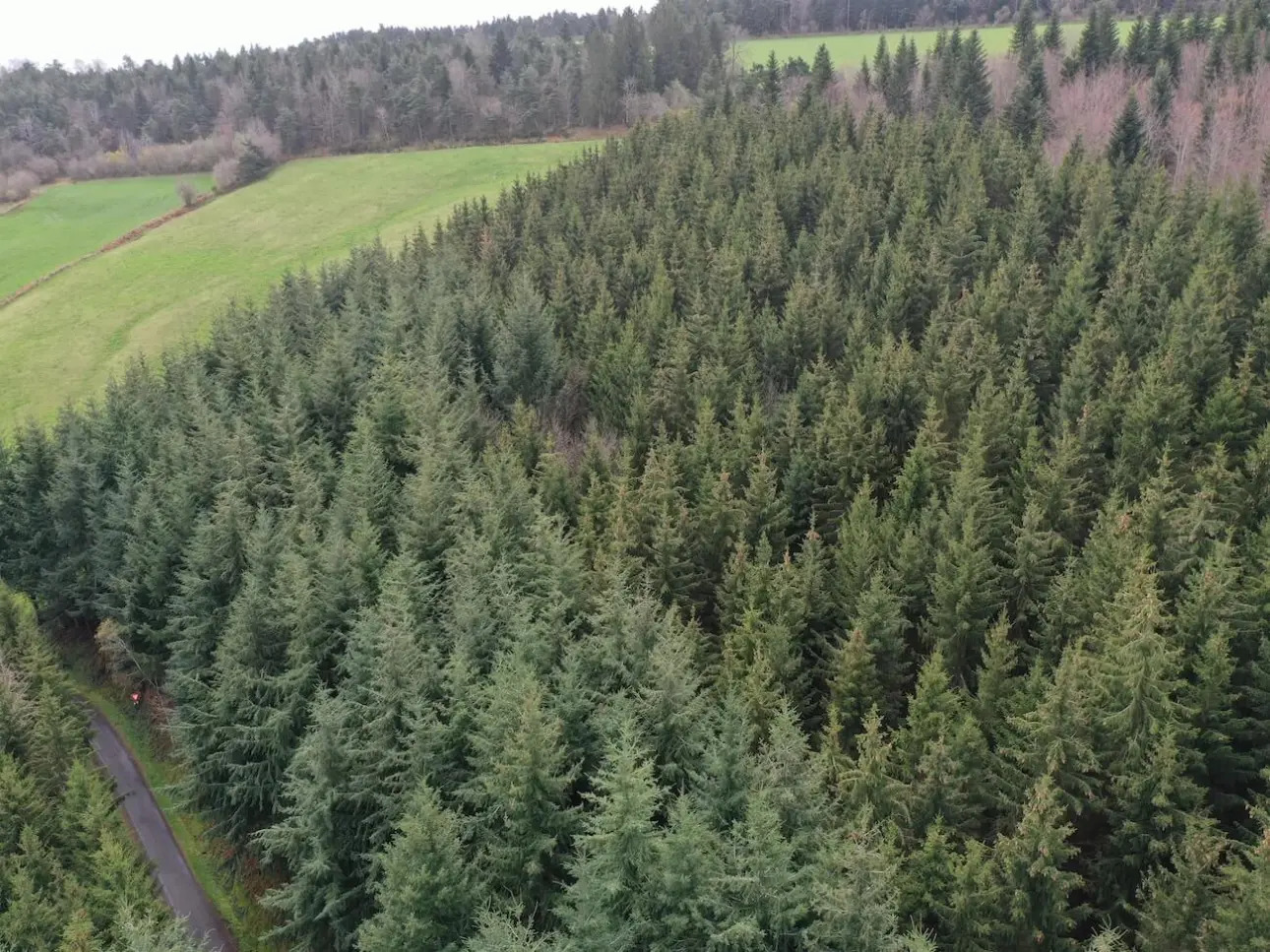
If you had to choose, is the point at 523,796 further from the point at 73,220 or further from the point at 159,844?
the point at 73,220

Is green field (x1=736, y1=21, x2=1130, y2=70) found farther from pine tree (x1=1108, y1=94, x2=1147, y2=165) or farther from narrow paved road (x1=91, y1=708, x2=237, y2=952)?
narrow paved road (x1=91, y1=708, x2=237, y2=952)

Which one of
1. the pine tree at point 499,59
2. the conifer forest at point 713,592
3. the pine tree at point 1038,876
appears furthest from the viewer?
the pine tree at point 499,59

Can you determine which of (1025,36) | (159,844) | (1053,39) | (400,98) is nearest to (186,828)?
(159,844)

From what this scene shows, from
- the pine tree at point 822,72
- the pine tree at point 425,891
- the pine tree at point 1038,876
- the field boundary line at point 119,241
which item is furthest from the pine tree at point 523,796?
the pine tree at point 822,72

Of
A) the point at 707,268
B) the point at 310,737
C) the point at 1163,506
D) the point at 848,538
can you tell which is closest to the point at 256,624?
the point at 310,737

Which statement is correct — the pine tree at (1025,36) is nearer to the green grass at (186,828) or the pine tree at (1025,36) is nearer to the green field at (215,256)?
the green field at (215,256)

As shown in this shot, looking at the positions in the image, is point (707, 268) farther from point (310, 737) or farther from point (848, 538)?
point (310, 737)
